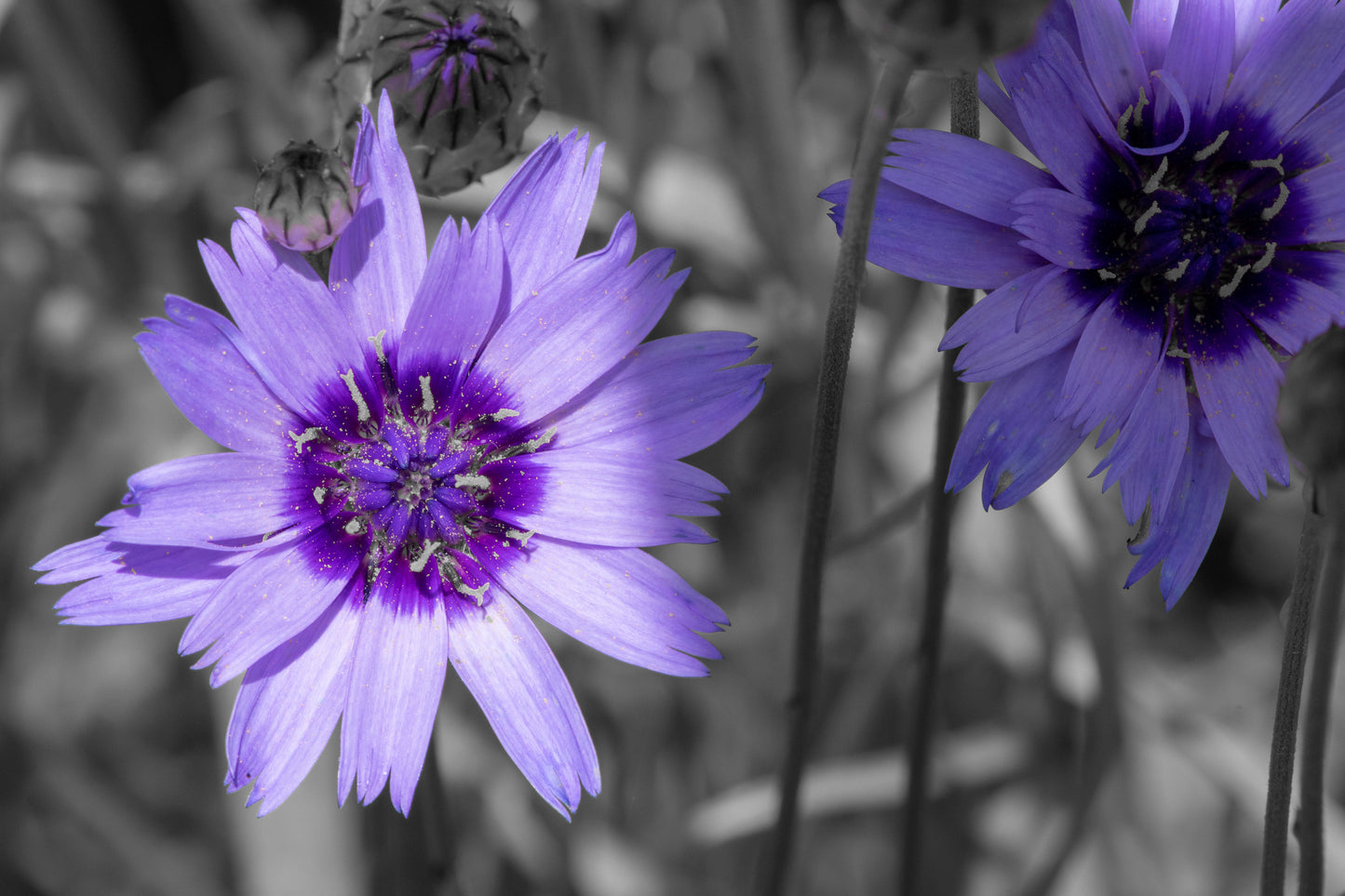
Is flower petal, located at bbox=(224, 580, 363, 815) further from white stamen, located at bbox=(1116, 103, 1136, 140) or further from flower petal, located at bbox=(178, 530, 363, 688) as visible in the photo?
white stamen, located at bbox=(1116, 103, 1136, 140)

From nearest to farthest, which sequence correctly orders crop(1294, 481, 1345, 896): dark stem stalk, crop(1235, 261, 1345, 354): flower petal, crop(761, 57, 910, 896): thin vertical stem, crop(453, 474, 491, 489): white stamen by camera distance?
crop(761, 57, 910, 896): thin vertical stem
crop(1294, 481, 1345, 896): dark stem stalk
crop(1235, 261, 1345, 354): flower petal
crop(453, 474, 491, 489): white stamen

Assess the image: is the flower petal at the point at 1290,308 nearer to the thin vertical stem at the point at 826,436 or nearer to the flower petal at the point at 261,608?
the thin vertical stem at the point at 826,436

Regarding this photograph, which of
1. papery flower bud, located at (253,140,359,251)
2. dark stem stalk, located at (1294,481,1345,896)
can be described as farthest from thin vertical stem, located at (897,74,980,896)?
papery flower bud, located at (253,140,359,251)

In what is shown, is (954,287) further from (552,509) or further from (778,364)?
(778,364)


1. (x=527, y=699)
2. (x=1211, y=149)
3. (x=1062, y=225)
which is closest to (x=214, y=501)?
(x=527, y=699)

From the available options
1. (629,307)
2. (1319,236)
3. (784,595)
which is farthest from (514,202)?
(784,595)

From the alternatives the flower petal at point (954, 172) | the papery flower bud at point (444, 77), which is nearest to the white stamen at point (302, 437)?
the papery flower bud at point (444, 77)
